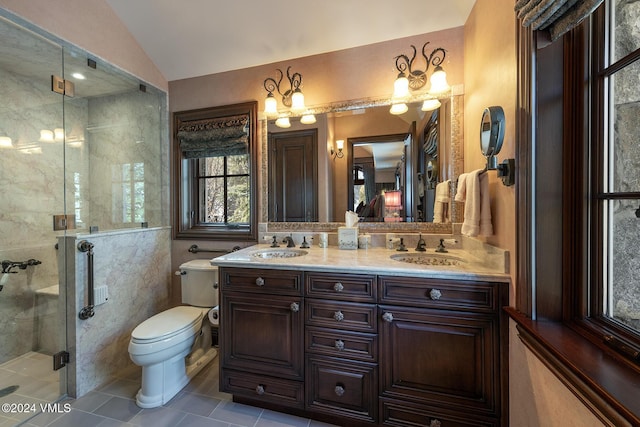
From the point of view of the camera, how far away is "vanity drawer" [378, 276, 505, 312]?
115 centimetres

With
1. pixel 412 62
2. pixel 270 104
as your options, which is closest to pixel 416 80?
pixel 412 62

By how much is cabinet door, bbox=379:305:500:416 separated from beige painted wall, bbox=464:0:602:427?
89mm

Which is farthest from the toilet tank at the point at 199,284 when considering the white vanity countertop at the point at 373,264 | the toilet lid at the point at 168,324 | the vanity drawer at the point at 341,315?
the vanity drawer at the point at 341,315

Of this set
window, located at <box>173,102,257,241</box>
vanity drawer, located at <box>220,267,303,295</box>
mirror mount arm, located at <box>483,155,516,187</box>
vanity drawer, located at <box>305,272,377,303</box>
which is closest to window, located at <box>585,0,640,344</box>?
mirror mount arm, located at <box>483,155,516,187</box>

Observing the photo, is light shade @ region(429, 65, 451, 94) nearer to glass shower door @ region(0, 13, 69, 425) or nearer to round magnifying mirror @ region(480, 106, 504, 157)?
round magnifying mirror @ region(480, 106, 504, 157)

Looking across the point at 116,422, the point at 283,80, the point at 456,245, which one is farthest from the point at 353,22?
the point at 116,422

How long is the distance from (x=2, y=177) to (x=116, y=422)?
1829 mm

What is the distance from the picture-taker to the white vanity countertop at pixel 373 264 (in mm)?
1171

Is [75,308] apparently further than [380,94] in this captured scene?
No

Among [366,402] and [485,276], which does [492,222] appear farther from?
[366,402]

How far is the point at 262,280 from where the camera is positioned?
1.43 metres

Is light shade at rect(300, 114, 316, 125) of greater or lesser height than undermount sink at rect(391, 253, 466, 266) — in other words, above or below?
above


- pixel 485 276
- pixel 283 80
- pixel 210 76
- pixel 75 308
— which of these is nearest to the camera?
pixel 485 276

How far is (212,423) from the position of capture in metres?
1.39
